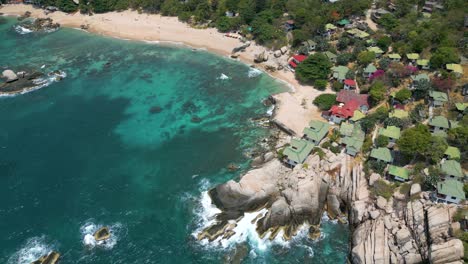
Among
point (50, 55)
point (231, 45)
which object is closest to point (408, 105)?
point (231, 45)

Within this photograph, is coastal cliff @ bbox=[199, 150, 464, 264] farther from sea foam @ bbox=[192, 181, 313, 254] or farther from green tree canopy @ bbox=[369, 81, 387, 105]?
green tree canopy @ bbox=[369, 81, 387, 105]

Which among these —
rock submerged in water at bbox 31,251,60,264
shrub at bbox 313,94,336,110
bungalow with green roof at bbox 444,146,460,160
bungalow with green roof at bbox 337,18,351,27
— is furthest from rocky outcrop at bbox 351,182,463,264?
bungalow with green roof at bbox 337,18,351,27

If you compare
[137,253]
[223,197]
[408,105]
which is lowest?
[137,253]

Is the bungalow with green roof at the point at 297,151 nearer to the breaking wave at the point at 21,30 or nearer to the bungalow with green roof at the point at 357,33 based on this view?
the bungalow with green roof at the point at 357,33

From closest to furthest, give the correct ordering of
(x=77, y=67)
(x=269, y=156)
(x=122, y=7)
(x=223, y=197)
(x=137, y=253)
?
(x=137, y=253), (x=223, y=197), (x=269, y=156), (x=77, y=67), (x=122, y=7)

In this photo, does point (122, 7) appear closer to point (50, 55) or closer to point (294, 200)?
point (50, 55)

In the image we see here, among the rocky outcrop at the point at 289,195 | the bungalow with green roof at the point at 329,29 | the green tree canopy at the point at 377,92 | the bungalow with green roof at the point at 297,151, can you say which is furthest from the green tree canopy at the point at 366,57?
the rocky outcrop at the point at 289,195
